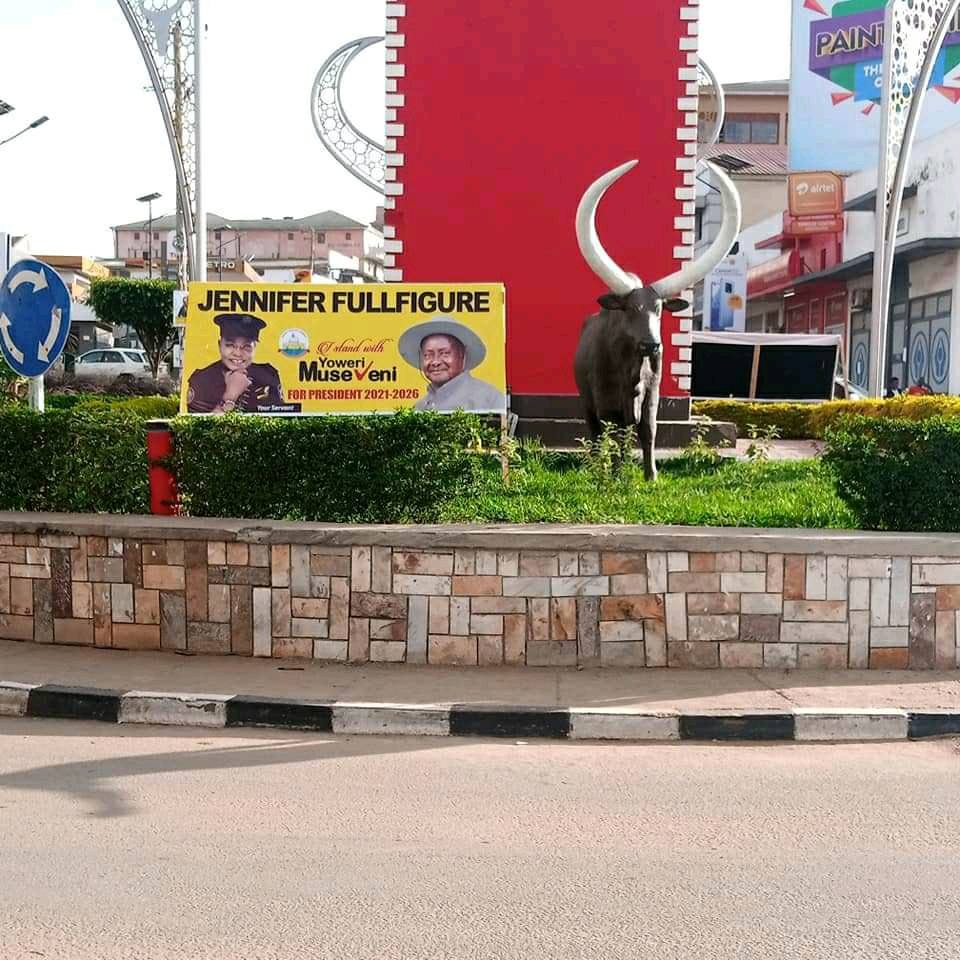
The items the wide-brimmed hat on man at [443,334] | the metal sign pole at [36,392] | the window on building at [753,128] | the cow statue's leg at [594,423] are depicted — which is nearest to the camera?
the metal sign pole at [36,392]

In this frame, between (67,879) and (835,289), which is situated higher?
(835,289)

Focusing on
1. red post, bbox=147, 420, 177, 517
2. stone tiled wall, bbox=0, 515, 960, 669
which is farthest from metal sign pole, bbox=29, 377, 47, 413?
stone tiled wall, bbox=0, 515, 960, 669

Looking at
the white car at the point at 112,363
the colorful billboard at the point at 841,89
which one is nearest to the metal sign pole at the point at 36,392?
the white car at the point at 112,363

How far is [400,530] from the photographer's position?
Result: 7.70 metres

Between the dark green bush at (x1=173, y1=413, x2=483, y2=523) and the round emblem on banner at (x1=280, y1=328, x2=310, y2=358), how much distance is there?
97.9 inches

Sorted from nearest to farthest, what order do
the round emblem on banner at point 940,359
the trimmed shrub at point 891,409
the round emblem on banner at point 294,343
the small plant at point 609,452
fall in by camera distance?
the small plant at point 609,452 < the round emblem on banner at point 294,343 < the trimmed shrub at point 891,409 < the round emblem on banner at point 940,359

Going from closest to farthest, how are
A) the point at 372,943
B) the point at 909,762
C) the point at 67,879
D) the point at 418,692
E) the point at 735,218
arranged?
the point at 372,943 < the point at 67,879 < the point at 909,762 < the point at 418,692 < the point at 735,218

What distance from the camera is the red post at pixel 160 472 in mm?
8586

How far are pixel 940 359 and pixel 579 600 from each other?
28.2m

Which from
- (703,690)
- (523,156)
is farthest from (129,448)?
(523,156)

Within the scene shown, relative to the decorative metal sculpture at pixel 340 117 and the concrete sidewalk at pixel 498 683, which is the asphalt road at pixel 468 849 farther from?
the decorative metal sculpture at pixel 340 117

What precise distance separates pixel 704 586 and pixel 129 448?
4052mm

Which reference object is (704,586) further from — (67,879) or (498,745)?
(67,879)

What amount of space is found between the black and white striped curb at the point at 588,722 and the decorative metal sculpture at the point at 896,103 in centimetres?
1514
